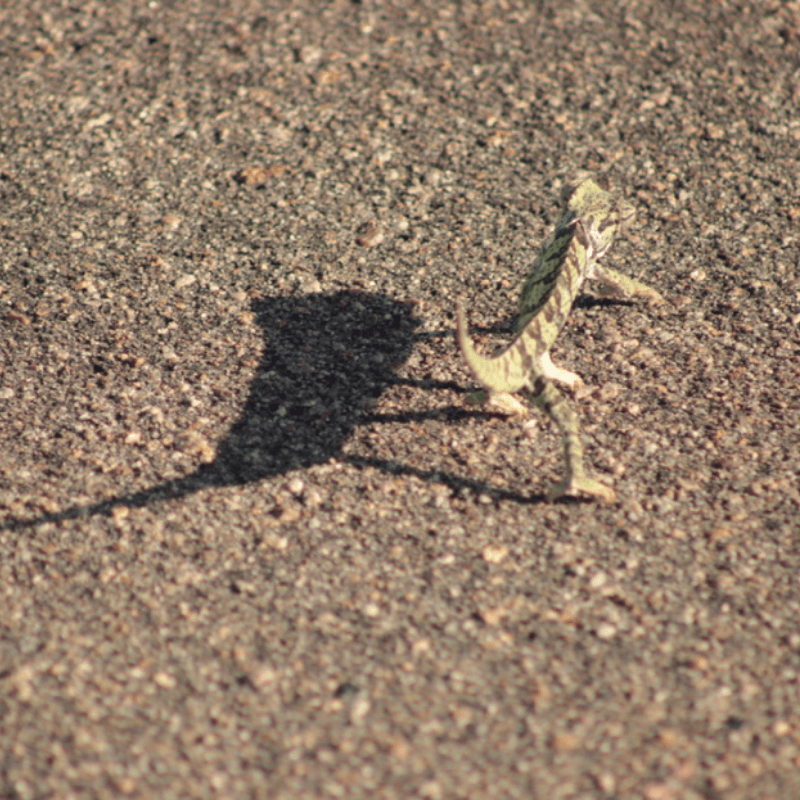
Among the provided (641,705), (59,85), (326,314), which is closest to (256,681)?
(641,705)

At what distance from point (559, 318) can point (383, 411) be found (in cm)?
91

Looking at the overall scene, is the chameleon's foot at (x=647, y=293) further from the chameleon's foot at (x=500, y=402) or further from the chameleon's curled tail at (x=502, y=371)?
the chameleon's curled tail at (x=502, y=371)

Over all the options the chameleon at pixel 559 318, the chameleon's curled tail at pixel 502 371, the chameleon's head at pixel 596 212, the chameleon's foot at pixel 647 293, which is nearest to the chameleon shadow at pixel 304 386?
the chameleon at pixel 559 318

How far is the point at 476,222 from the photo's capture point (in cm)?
516

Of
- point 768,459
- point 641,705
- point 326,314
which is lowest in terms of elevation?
point 326,314

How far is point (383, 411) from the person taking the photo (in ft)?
13.3

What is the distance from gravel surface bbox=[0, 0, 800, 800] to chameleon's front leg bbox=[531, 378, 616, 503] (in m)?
0.10

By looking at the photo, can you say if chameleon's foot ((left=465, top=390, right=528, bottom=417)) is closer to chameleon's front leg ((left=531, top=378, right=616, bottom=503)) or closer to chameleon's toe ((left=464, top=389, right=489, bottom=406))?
chameleon's toe ((left=464, top=389, right=489, bottom=406))

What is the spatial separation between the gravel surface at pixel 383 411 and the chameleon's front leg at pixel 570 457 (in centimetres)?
10

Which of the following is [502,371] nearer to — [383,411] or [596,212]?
[383,411]

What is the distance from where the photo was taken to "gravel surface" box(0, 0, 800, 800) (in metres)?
2.77

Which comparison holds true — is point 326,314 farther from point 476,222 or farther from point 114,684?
point 114,684

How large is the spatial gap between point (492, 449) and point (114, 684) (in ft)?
5.89

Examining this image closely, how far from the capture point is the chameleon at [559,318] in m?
3.57
